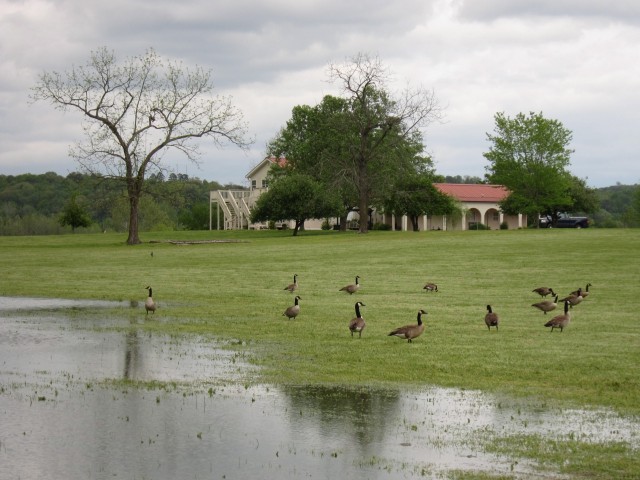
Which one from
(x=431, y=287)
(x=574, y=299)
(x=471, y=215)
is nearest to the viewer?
(x=574, y=299)

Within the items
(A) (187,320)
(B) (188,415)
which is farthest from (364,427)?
(A) (187,320)

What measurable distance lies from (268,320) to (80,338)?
5940 mm

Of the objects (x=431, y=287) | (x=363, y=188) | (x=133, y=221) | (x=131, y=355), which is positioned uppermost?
(x=363, y=188)

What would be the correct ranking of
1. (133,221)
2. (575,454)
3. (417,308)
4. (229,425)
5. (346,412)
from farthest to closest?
(133,221) → (417,308) → (346,412) → (229,425) → (575,454)

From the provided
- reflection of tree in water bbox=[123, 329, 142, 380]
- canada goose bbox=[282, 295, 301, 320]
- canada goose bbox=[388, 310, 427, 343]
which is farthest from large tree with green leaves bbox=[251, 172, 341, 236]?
canada goose bbox=[388, 310, 427, 343]

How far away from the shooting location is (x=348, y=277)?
41.3 metres

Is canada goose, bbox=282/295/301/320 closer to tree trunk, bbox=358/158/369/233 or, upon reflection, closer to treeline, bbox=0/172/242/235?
treeline, bbox=0/172/242/235

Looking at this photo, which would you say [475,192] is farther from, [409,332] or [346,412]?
[346,412]

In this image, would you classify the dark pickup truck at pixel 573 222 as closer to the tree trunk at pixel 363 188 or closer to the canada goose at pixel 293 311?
the tree trunk at pixel 363 188

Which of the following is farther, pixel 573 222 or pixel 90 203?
pixel 573 222

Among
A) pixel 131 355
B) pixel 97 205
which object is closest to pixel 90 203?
pixel 97 205

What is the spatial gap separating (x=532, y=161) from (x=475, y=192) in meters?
19.8

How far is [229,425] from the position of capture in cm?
1342

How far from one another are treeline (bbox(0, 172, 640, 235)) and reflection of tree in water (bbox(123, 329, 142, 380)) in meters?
49.0
